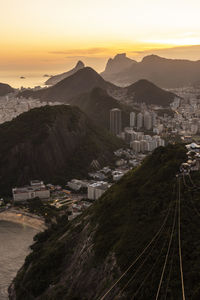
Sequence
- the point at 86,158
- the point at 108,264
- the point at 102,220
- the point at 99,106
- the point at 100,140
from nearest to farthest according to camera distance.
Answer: the point at 108,264 < the point at 102,220 < the point at 86,158 < the point at 100,140 < the point at 99,106

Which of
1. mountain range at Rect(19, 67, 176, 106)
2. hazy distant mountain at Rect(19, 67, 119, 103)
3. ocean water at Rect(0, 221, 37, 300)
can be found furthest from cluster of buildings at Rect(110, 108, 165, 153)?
hazy distant mountain at Rect(19, 67, 119, 103)

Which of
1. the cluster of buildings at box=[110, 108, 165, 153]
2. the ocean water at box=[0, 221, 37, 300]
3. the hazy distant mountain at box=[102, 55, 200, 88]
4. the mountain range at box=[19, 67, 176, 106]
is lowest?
the ocean water at box=[0, 221, 37, 300]

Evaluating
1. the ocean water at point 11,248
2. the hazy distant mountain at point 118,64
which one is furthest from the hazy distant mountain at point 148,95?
the hazy distant mountain at point 118,64

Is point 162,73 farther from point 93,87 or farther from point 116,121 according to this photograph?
point 116,121

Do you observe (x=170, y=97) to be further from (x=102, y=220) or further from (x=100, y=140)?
(x=102, y=220)

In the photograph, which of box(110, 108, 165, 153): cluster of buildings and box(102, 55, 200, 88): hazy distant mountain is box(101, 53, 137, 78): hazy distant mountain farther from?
box(110, 108, 165, 153): cluster of buildings

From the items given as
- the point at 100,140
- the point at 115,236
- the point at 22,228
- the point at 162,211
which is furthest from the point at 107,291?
the point at 100,140
